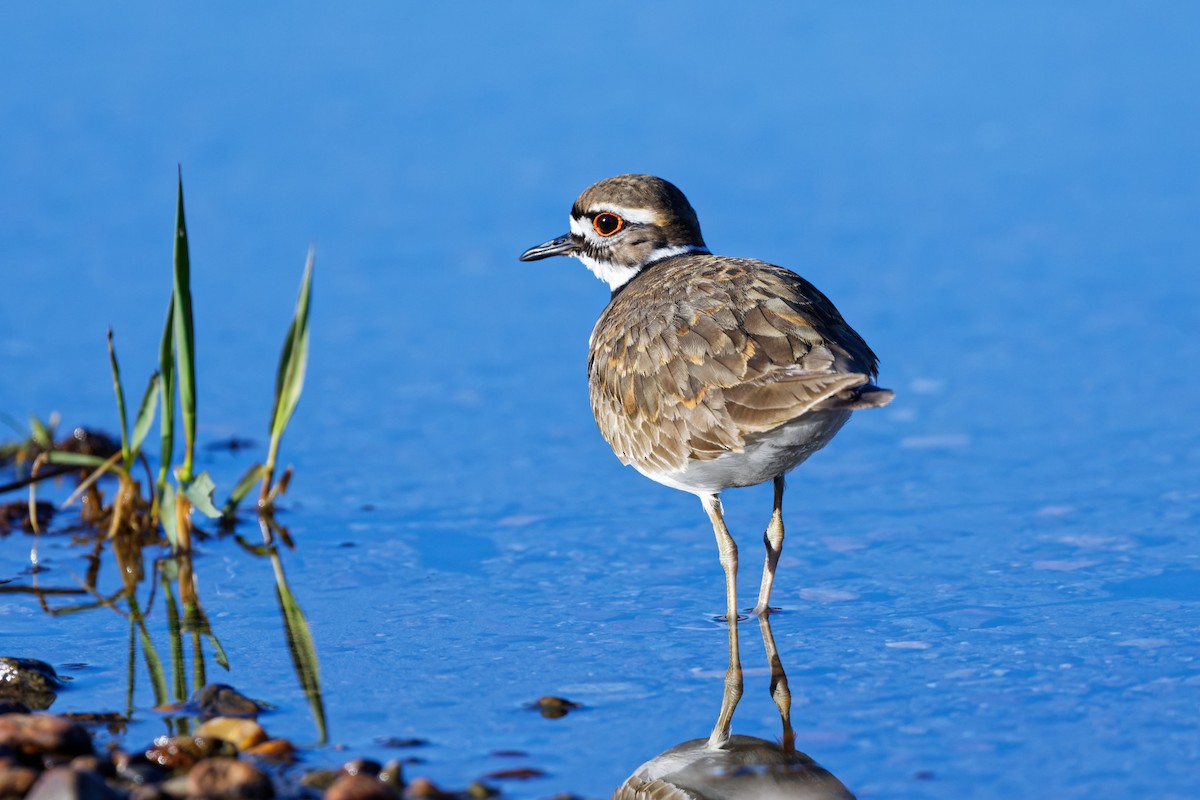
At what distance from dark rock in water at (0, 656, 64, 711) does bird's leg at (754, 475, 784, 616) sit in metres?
3.01

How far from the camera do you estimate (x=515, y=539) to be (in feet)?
26.3

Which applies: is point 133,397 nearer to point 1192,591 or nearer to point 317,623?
point 317,623

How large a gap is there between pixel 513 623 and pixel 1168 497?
3.63 metres

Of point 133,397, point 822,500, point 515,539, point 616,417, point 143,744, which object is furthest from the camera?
point 133,397

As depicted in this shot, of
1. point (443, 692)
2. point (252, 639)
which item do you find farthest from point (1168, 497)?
point (252, 639)

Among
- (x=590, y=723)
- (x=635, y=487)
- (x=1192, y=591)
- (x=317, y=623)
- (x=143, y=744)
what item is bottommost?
(x=143, y=744)

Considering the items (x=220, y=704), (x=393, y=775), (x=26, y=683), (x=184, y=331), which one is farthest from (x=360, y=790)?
(x=184, y=331)

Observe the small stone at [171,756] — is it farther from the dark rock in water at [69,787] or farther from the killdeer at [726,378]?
the killdeer at [726,378]

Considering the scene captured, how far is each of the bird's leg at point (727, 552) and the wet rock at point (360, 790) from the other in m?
2.31

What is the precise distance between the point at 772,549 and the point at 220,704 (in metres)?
2.62

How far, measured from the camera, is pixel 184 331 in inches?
296

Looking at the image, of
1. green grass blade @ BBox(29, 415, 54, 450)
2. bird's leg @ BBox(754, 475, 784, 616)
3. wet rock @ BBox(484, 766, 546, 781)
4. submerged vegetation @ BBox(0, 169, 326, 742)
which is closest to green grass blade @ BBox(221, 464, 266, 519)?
submerged vegetation @ BBox(0, 169, 326, 742)

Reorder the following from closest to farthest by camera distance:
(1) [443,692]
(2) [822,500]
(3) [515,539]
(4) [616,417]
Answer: (1) [443,692] < (4) [616,417] < (3) [515,539] < (2) [822,500]

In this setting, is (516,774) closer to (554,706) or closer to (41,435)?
(554,706)
